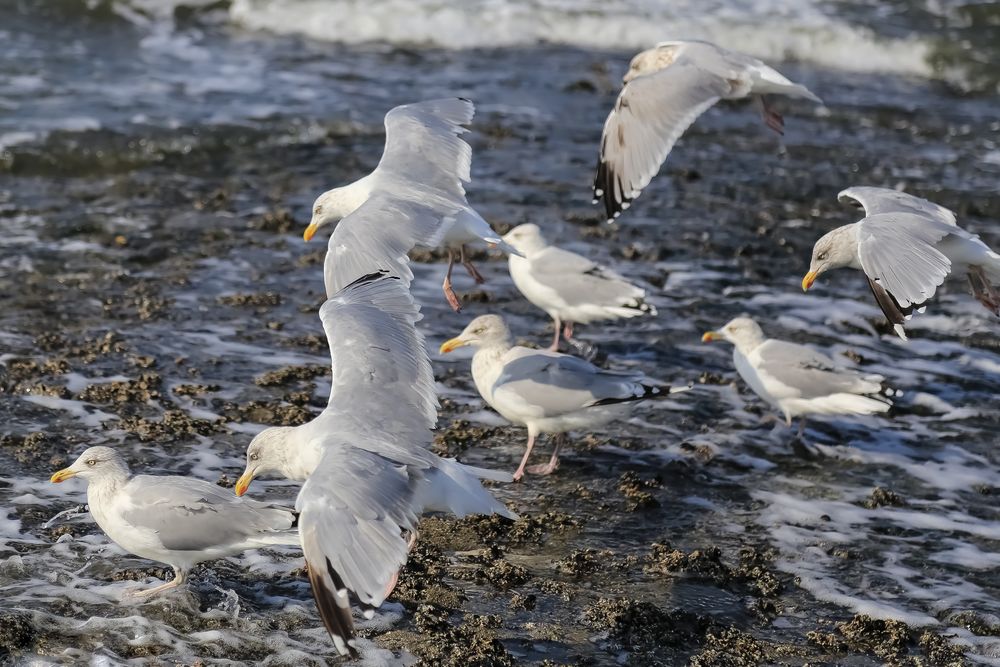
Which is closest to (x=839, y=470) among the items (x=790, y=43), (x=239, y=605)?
(x=239, y=605)

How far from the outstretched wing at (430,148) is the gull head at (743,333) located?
5.83ft

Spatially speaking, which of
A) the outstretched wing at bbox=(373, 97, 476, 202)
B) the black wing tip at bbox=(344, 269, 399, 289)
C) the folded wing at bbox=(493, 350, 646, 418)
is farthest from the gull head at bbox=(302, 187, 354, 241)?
the black wing tip at bbox=(344, 269, 399, 289)

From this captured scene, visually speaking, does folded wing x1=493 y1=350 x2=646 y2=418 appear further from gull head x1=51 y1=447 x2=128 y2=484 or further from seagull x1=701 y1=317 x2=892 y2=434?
gull head x1=51 y1=447 x2=128 y2=484

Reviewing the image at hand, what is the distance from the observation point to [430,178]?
761 centimetres

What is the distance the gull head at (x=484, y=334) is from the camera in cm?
707

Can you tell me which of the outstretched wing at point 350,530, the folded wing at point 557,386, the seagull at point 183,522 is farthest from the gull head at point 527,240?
the outstretched wing at point 350,530

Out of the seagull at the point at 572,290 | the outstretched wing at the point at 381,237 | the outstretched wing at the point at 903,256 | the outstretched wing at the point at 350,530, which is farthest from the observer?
the seagull at the point at 572,290

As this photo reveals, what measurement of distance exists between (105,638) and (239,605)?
53 cm

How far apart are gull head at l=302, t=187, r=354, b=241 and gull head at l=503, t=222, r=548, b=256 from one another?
1235mm

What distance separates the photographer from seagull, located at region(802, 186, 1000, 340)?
5.94m

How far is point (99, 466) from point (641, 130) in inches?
152

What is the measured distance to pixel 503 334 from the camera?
23.3 feet

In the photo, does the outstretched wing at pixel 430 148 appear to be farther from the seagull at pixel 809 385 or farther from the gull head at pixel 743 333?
the seagull at pixel 809 385

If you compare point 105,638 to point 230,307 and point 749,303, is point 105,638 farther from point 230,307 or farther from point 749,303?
point 749,303
